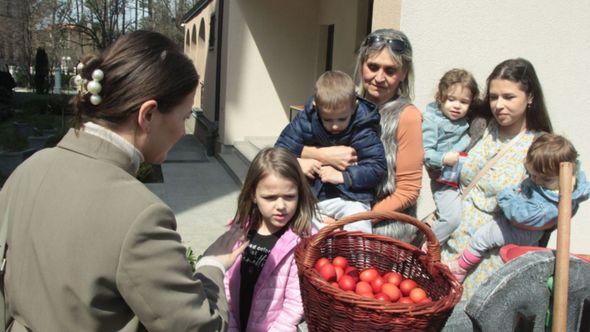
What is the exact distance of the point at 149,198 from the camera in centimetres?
129

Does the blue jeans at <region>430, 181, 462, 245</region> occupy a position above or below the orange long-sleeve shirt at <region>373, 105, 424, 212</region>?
below

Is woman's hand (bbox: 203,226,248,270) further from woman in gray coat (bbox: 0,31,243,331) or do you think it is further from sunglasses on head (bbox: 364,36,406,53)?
sunglasses on head (bbox: 364,36,406,53)

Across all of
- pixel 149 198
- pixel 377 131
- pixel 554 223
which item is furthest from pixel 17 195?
pixel 554 223

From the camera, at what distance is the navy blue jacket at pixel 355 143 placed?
2.43m

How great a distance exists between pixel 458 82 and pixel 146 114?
2.04 metres

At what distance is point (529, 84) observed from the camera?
8.42ft

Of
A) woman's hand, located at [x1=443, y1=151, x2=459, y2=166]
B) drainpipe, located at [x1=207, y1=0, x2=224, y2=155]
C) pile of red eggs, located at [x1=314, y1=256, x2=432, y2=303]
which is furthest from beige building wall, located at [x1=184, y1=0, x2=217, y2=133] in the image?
pile of red eggs, located at [x1=314, y1=256, x2=432, y2=303]

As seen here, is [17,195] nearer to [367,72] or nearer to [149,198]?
[149,198]

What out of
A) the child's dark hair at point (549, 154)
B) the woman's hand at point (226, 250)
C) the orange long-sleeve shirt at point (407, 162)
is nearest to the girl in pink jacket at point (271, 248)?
the woman's hand at point (226, 250)

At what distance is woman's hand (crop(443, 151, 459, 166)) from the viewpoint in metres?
2.87

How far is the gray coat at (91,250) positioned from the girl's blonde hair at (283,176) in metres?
0.90

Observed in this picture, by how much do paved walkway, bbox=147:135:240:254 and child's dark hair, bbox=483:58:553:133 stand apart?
3.52 metres

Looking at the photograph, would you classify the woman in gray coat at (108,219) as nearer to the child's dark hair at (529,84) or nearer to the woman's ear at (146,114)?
the woman's ear at (146,114)

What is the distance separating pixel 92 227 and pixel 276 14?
834 cm
